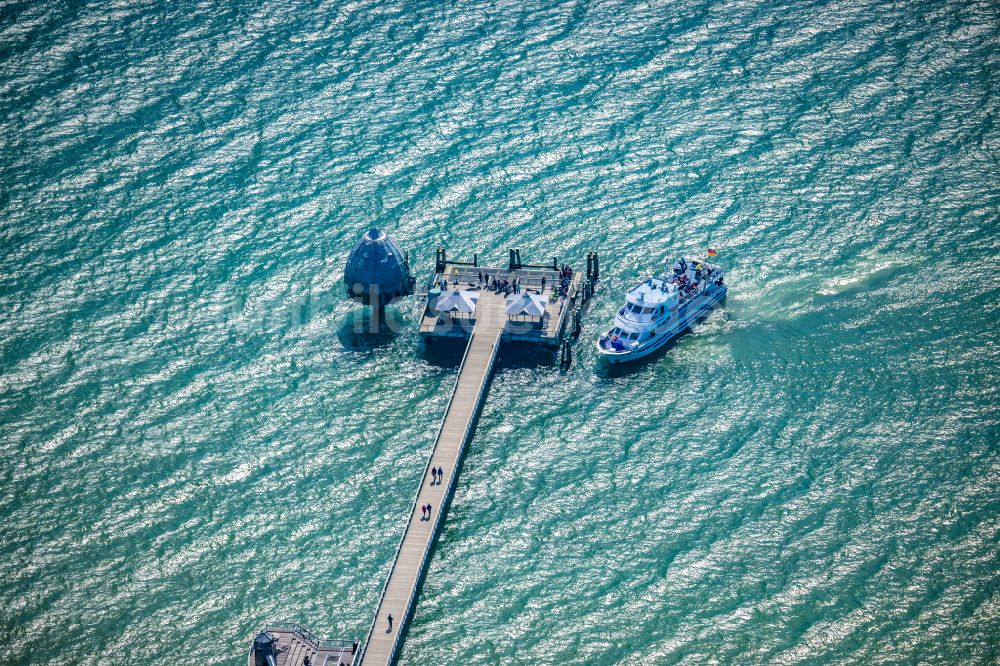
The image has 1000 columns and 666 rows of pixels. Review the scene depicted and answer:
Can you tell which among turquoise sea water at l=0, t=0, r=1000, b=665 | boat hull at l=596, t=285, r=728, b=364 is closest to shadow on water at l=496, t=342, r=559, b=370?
turquoise sea water at l=0, t=0, r=1000, b=665

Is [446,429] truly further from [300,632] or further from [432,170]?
[432,170]

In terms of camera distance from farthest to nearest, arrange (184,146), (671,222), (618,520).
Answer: (184,146) < (671,222) < (618,520)

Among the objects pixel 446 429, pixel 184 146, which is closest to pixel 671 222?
pixel 446 429

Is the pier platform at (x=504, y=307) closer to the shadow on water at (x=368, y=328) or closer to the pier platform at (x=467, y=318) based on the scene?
the pier platform at (x=467, y=318)

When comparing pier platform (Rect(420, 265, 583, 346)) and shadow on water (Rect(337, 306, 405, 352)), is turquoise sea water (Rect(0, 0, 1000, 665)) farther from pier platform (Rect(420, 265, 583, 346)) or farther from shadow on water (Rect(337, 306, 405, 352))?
pier platform (Rect(420, 265, 583, 346))

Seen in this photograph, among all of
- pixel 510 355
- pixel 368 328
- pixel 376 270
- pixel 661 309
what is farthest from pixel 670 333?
pixel 368 328

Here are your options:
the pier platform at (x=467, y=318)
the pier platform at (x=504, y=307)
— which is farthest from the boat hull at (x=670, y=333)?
the pier platform at (x=504, y=307)

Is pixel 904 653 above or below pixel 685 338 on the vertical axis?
below

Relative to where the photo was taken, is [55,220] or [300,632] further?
[55,220]
